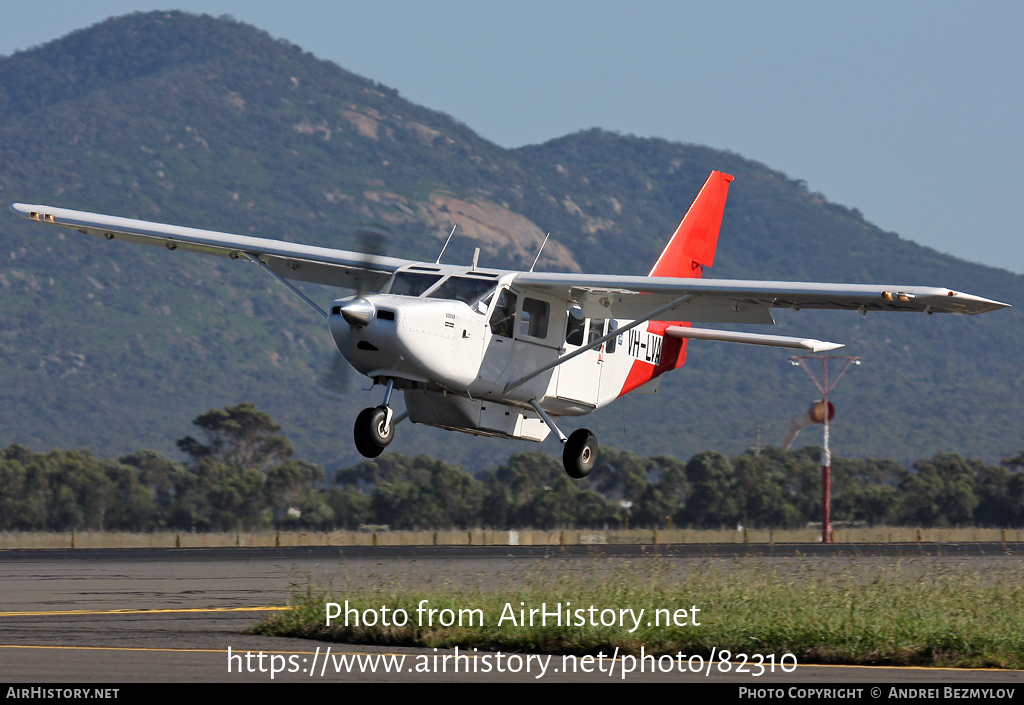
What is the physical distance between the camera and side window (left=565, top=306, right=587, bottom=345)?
27.0 m

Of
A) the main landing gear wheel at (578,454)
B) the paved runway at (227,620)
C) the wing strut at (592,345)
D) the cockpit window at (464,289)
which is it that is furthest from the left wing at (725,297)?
the paved runway at (227,620)

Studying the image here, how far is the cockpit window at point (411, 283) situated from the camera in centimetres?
2427

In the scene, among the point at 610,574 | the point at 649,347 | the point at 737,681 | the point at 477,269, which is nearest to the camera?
the point at 737,681

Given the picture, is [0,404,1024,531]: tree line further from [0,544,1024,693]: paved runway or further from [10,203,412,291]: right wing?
[10,203,412,291]: right wing

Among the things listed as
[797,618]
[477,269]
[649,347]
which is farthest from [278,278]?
[797,618]

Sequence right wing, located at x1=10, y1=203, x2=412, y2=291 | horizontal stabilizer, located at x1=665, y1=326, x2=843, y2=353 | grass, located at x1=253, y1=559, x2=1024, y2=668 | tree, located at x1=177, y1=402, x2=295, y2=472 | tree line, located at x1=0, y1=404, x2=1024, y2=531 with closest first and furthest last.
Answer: grass, located at x1=253, y1=559, x2=1024, y2=668 < right wing, located at x1=10, y1=203, x2=412, y2=291 < horizontal stabilizer, located at x1=665, y1=326, x2=843, y2=353 < tree line, located at x1=0, y1=404, x2=1024, y2=531 < tree, located at x1=177, y1=402, x2=295, y2=472

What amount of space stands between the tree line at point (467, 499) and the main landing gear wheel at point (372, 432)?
213ft

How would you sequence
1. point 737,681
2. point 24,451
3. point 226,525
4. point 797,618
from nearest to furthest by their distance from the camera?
point 737,681 < point 797,618 < point 226,525 < point 24,451

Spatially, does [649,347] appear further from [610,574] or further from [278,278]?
[278,278]

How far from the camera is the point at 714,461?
372 ft

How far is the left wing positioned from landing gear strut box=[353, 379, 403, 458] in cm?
364

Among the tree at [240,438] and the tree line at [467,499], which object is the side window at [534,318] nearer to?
the tree line at [467,499]

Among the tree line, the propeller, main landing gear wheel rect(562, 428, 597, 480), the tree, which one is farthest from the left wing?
the tree
